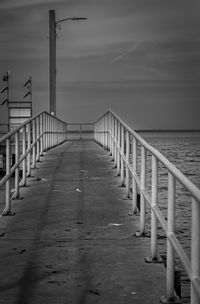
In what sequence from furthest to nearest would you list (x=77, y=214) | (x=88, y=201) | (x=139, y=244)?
(x=88, y=201) → (x=77, y=214) → (x=139, y=244)

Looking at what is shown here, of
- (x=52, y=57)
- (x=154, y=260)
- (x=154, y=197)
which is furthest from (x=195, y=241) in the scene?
(x=52, y=57)

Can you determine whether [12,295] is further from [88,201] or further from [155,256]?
[88,201]

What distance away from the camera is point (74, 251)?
5668 mm

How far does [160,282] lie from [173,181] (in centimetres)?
117

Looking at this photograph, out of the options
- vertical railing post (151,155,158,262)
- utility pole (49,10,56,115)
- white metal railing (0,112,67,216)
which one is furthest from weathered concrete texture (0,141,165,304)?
utility pole (49,10,56,115)

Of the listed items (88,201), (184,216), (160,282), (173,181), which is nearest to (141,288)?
(160,282)

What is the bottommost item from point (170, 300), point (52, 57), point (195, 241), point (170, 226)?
point (170, 300)

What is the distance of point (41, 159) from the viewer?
1477 centimetres

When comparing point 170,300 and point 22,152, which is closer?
point 170,300

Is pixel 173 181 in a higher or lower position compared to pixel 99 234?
higher

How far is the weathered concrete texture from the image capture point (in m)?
4.45

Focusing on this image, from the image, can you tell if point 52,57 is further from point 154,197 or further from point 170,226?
point 170,226

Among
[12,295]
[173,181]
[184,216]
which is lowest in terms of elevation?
[184,216]

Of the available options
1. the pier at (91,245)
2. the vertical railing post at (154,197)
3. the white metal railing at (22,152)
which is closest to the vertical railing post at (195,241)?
the pier at (91,245)
